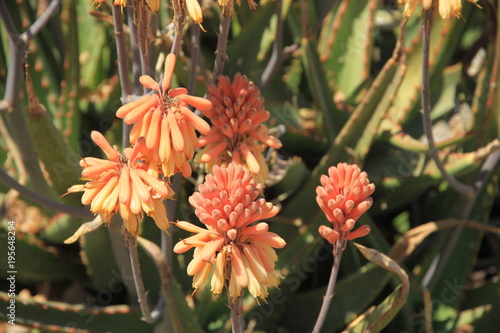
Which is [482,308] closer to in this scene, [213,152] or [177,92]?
[213,152]

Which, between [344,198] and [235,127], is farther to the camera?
[235,127]

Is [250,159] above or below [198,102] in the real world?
below

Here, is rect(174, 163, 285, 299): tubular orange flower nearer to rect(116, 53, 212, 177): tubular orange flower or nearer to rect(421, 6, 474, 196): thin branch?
rect(116, 53, 212, 177): tubular orange flower

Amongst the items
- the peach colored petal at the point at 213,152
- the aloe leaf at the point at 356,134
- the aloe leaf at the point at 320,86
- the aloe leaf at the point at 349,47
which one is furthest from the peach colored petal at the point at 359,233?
the aloe leaf at the point at 349,47

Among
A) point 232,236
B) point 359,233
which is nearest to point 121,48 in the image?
point 232,236

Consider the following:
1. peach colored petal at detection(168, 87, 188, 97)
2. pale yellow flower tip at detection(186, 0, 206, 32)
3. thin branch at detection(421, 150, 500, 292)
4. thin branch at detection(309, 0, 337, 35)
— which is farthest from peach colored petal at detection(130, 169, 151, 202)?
thin branch at detection(421, 150, 500, 292)
